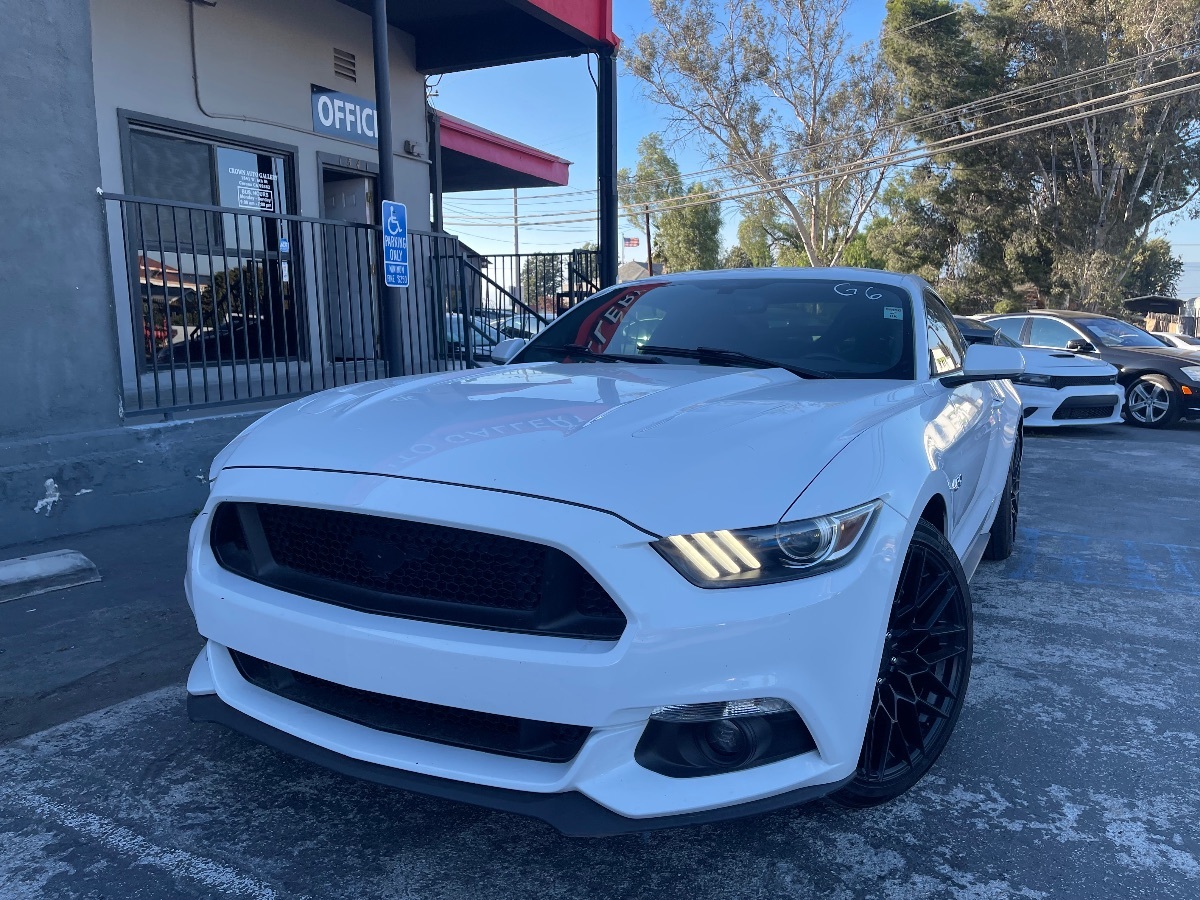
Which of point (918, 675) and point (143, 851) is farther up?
point (918, 675)

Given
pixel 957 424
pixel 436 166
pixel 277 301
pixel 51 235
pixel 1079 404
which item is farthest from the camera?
pixel 436 166

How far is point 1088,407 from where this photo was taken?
34.2ft

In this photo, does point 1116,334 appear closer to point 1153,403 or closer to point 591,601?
point 1153,403

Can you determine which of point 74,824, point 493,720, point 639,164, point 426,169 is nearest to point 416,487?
point 493,720

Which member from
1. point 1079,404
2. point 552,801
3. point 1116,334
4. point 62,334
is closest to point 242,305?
point 62,334

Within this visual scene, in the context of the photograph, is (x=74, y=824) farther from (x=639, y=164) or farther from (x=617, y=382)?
(x=639, y=164)

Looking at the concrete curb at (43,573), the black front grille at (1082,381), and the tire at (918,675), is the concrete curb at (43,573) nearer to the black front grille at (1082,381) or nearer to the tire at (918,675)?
the tire at (918,675)

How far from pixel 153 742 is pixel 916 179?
32.3 meters

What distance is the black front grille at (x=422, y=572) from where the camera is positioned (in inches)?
78.5

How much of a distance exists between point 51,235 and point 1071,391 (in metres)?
9.85

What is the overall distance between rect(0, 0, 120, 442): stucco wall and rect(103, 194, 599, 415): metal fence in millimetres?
245

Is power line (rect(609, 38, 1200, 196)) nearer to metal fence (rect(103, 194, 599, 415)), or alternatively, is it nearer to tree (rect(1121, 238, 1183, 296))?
tree (rect(1121, 238, 1183, 296))

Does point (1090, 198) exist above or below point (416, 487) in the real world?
above

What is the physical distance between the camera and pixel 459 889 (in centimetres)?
220
